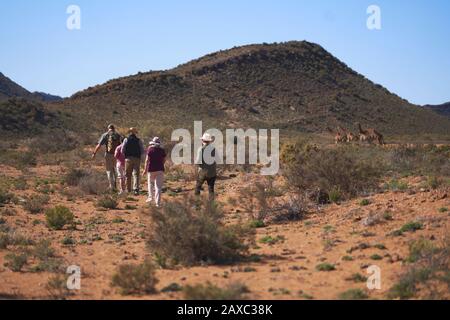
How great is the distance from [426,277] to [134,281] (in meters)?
3.60

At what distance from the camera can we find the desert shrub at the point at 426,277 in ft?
24.0

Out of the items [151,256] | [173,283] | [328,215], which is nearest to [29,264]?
[151,256]

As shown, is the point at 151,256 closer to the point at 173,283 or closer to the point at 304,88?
the point at 173,283

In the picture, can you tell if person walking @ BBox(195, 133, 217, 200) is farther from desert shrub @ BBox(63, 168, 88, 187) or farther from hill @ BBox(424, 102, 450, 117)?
hill @ BBox(424, 102, 450, 117)

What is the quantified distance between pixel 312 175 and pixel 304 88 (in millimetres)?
62644

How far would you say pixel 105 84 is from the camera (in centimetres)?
6881

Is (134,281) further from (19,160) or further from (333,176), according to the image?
(19,160)

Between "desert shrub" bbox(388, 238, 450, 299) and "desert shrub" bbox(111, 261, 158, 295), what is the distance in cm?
296

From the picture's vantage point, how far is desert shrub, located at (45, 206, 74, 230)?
12.8 m

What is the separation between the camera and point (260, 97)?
2835 inches

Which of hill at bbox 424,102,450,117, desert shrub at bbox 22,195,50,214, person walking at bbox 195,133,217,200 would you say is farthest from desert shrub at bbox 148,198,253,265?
hill at bbox 424,102,450,117

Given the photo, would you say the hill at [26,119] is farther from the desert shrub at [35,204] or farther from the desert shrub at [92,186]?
the desert shrub at [35,204]

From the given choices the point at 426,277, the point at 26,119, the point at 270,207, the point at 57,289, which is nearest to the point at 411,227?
the point at 426,277

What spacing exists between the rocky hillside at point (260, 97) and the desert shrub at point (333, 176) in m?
37.8
